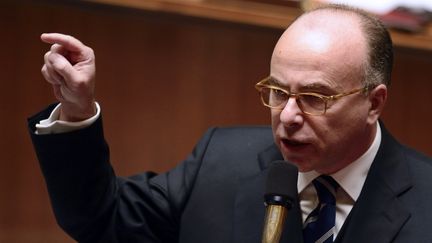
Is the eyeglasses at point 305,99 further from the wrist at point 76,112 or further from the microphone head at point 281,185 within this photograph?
the wrist at point 76,112

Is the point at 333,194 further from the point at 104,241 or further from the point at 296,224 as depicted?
the point at 104,241

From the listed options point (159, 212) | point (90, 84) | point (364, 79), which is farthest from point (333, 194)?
point (90, 84)

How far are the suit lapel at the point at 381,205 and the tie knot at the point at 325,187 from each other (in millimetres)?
47

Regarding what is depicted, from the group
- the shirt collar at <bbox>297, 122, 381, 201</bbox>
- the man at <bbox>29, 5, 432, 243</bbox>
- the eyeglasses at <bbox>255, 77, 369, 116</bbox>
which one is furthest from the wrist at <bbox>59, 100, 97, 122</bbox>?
the shirt collar at <bbox>297, 122, 381, 201</bbox>

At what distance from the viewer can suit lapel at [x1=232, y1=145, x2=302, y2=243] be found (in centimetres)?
156

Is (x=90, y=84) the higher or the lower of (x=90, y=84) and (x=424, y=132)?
the higher

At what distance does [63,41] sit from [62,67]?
43 mm

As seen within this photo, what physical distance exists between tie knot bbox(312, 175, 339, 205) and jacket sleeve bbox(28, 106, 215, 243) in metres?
0.25

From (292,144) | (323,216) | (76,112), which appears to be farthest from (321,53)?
(76,112)

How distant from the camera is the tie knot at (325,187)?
1578mm

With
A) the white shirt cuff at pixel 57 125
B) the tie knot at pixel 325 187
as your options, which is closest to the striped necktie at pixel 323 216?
the tie knot at pixel 325 187

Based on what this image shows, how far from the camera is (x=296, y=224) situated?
5.11 ft

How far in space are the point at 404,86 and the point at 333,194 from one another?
1173mm

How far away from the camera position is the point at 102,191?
1.59 m
